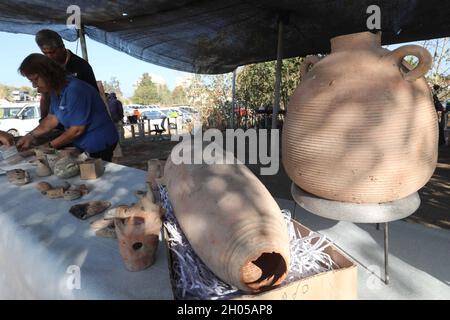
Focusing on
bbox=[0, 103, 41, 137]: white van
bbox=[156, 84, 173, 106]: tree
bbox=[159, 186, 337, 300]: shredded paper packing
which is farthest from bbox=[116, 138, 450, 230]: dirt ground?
bbox=[156, 84, 173, 106]: tree

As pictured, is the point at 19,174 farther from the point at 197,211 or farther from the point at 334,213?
the point at 334,213

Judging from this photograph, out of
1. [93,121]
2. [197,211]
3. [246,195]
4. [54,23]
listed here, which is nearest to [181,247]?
[197,211]

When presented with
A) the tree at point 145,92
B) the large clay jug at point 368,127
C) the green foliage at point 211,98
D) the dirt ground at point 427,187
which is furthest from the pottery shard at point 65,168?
the tree at point 145,92

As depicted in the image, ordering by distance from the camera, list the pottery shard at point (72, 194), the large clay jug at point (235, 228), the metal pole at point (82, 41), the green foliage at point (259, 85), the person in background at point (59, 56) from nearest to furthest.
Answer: the large clay jug at point (235, 228)
the pottery shard at point (72, 194)
the person in background at point (59, 56)
the metal pole at point (82, 41)
the green foliage at point (259, 85)

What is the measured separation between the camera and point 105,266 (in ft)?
2.96

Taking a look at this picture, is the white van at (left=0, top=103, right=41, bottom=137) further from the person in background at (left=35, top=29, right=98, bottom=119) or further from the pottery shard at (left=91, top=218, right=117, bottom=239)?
the pottery shard at (left=91, top=218, right=117, bottom=239)

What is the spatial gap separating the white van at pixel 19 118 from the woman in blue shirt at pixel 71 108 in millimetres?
9699

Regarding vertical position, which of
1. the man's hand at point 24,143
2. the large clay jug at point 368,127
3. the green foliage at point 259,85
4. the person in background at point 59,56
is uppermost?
the green foliage at point 259,85

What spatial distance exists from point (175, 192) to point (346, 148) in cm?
54

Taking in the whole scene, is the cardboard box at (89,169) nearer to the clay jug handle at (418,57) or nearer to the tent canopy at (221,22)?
the clay jug handle at (418,57)

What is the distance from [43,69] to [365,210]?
6.68ft

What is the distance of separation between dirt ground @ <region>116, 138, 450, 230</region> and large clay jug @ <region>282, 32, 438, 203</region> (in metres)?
2.40

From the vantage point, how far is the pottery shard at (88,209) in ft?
4.08
